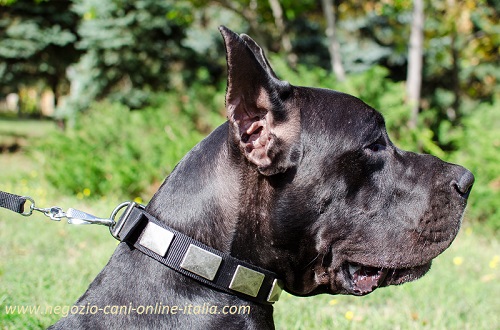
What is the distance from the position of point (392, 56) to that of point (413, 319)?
1340cm

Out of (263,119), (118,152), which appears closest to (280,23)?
(118,152)

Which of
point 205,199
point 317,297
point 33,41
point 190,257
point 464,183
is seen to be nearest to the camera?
point 190,257

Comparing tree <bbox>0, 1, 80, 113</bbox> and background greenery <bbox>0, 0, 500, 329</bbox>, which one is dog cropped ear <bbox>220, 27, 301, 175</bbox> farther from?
tree <bbox>0, 1, 80, 113</bbox>

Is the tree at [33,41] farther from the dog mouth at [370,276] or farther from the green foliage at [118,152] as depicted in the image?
the dog mouth at [370,276]

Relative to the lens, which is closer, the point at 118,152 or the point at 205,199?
the point at 205,199

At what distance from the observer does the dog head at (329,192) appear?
2270 mm

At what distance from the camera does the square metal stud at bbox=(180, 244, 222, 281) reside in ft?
6.90

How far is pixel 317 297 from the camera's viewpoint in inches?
181

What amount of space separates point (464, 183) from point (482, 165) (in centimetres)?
568

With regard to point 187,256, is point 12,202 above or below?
below

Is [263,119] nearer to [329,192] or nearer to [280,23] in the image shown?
[329,192]

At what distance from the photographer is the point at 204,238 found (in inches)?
86.7

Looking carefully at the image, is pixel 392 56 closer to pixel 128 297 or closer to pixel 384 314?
pixel 384 314

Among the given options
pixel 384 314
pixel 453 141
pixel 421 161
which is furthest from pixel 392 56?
pixel 421 161
